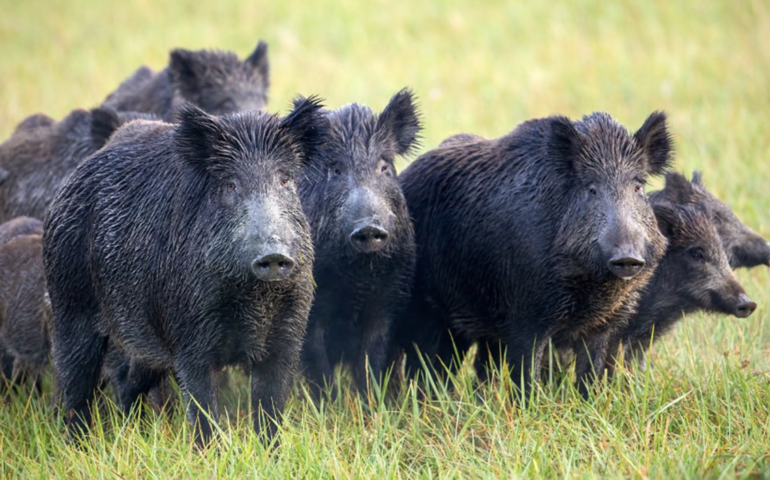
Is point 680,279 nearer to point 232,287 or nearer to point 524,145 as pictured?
point 524,145

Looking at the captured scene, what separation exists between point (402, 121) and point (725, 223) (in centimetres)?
199

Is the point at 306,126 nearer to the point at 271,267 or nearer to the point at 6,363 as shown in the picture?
the point at 271,267

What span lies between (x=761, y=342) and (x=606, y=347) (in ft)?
3.80

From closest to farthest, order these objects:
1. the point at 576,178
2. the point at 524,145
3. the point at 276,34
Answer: the point at 576,178
the point at 524,145
the point at 276,34

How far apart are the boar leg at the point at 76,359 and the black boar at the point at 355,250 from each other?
1173 millimetres

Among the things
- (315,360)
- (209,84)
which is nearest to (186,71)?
(209,84)

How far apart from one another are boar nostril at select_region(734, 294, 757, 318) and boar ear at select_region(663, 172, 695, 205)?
65 cm

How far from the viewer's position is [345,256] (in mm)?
5707

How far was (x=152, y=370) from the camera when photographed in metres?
5.43

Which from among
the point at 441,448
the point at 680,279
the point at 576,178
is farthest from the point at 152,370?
the point at 680,279

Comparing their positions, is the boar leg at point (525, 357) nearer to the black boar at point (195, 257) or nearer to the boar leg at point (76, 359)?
the black boar at point (195, 257)

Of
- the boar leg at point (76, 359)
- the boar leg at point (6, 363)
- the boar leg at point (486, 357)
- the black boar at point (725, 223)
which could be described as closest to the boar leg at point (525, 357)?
the boar leg at point (486, 357)

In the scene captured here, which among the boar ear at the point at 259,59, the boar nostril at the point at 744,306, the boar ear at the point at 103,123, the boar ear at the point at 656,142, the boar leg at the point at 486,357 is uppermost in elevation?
the boar ear at the point at 259,59

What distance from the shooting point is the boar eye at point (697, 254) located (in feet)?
19.0
